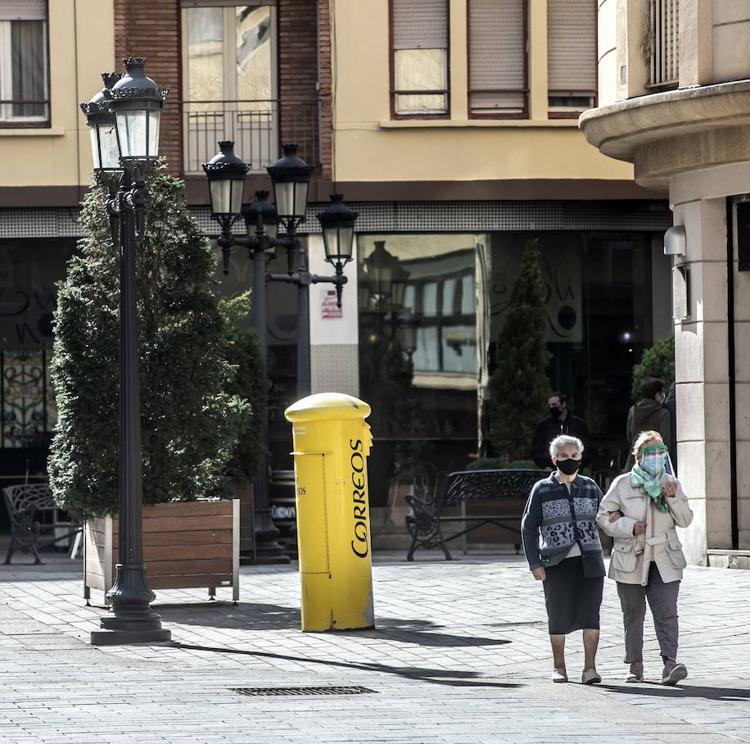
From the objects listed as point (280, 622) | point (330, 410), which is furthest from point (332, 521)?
point (280, 622)

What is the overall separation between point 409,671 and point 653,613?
1.61m

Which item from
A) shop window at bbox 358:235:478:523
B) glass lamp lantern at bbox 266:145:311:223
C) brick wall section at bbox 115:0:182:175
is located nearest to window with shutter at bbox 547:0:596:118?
shop window at bbox 358:235:478:523

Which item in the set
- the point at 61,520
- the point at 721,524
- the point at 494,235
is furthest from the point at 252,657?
the point at 494,235

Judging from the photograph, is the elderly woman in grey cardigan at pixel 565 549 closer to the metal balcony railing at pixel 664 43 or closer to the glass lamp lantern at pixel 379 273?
the metal balcony railing at pixel 664 43

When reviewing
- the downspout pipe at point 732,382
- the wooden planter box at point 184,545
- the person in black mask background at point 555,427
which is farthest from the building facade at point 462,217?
the wooden planter box at point 184,545

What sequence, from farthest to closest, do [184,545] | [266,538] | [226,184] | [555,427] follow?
[555,427]
[266,538]
[226,184]
[184,545]

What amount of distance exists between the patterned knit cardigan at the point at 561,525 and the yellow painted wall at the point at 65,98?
14.0 meters

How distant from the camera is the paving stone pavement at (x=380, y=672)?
921 cm

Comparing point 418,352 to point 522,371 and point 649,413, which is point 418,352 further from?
point 649,413

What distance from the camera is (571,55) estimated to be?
2450 centimetres

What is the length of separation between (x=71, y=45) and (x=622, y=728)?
16.8 meters

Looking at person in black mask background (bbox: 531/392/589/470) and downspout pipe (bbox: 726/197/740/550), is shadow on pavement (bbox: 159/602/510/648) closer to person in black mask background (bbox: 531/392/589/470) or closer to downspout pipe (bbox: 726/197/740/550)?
downspout pipe (bbox: 726/197/740/550)

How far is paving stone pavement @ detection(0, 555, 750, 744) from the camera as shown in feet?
30.2

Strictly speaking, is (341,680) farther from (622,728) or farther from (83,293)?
(83,293)
